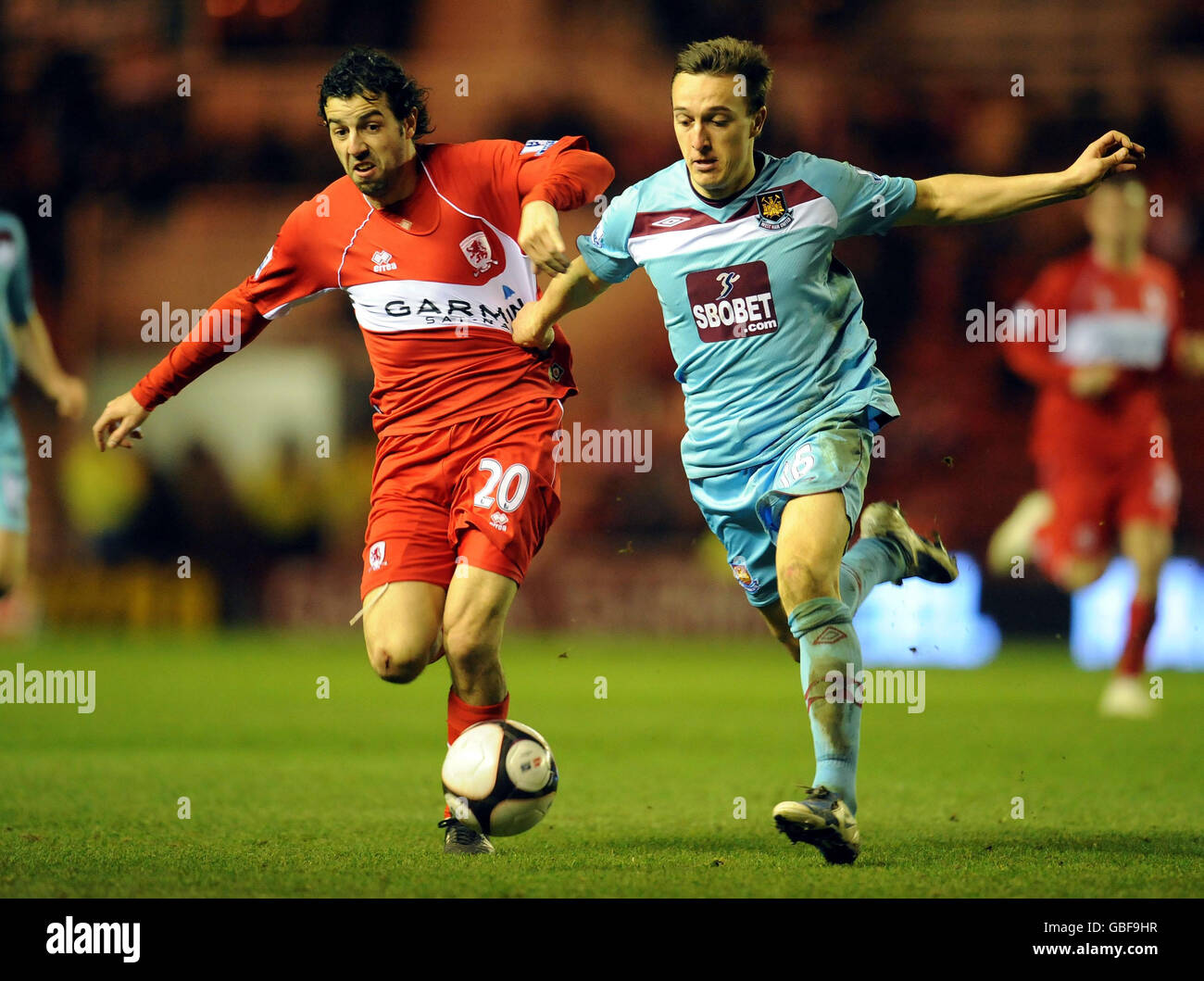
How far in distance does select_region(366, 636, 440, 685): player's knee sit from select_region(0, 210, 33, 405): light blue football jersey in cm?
414

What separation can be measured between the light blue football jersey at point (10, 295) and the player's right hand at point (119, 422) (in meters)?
3.32

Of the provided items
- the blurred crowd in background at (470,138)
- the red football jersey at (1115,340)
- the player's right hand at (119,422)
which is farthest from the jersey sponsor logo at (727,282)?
the blurred crowd in background at (470,138)

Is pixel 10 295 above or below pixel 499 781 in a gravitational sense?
above

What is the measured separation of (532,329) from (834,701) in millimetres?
1477

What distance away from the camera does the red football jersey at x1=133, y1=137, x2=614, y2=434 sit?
16.1 ft

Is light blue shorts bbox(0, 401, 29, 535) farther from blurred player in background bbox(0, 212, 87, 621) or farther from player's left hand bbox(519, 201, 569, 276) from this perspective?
player's left hand bbox(519, 201, 569, 276)

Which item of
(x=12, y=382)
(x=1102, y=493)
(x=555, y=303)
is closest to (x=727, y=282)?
(x=555, y=303)

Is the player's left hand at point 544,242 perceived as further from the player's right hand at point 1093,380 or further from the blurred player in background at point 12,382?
the player's right hand at point 1093,380

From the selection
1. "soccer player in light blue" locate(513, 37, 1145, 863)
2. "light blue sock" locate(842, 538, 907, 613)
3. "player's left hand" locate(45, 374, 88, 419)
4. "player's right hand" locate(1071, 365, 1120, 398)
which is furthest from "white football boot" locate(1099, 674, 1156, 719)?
"player's left hand" locate(45, 374, 88, 419)

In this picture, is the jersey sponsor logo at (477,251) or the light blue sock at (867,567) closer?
the light blue sock at (867,567)

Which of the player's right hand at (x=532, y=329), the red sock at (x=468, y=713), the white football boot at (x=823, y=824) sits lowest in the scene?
the white football boot at (x=823, y=824)

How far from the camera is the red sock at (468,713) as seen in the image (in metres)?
4.84

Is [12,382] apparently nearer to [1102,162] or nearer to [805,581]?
[805,581]

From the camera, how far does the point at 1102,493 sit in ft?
32.0
